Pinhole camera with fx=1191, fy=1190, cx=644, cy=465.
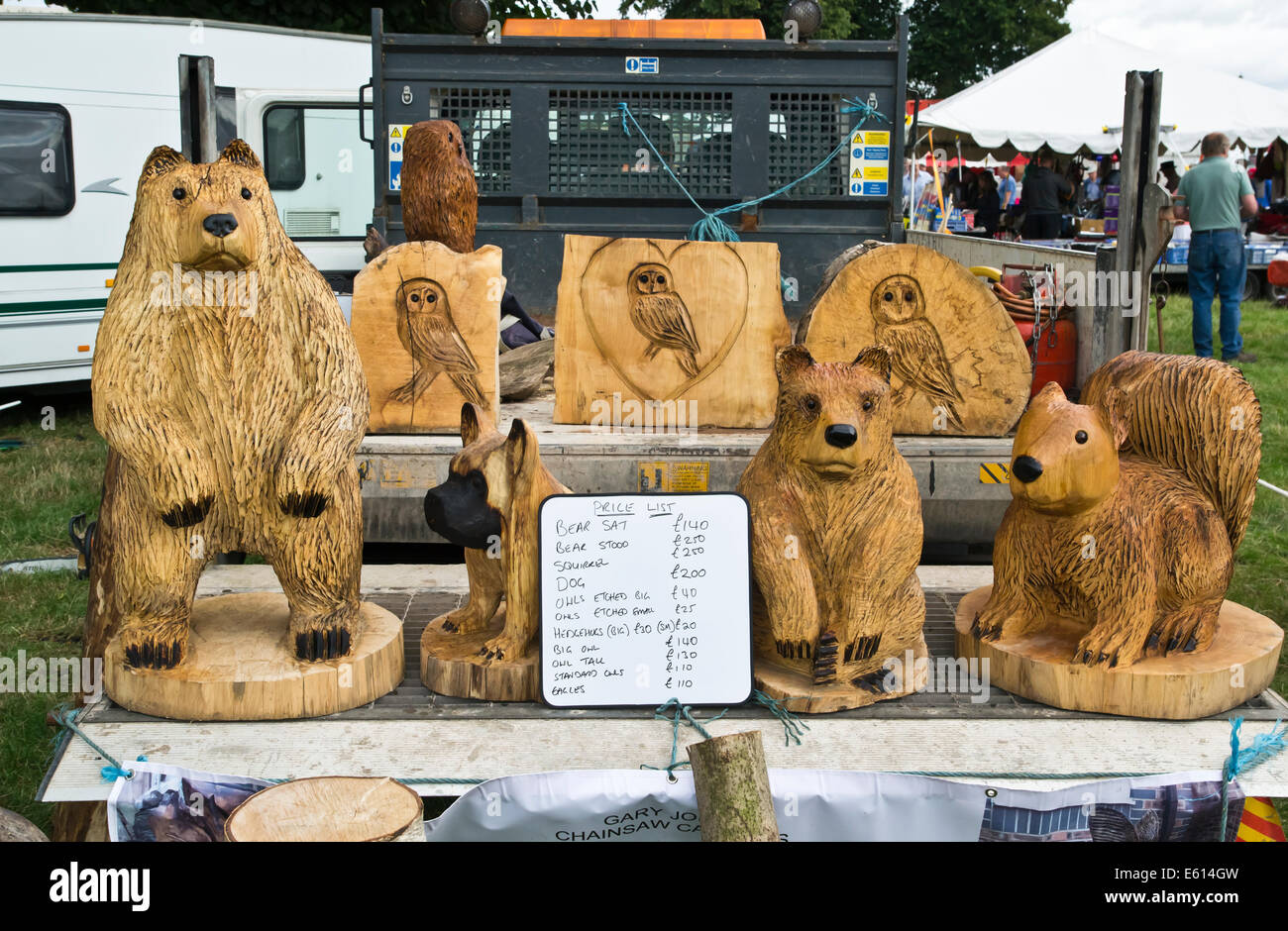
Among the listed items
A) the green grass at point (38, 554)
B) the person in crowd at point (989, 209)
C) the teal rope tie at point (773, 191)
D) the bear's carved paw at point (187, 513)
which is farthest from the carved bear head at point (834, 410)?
the person in crowd at point (989, 209)

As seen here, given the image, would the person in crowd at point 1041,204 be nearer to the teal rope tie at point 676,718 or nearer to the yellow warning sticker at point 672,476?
the yellow warning sticker at point 672,476

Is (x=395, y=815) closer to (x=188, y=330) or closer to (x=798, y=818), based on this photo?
(x=798, y=818)

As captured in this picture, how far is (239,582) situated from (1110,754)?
8.36 ft

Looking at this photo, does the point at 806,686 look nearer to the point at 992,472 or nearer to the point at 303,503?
the point at 303,503

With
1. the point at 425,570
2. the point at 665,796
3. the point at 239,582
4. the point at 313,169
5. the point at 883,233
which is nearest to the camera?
the point at 665,796

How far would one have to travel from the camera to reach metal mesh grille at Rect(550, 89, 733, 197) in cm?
525

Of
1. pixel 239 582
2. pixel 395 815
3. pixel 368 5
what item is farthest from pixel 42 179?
pixel 395 815

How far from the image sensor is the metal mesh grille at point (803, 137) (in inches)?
208

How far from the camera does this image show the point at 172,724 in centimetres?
270

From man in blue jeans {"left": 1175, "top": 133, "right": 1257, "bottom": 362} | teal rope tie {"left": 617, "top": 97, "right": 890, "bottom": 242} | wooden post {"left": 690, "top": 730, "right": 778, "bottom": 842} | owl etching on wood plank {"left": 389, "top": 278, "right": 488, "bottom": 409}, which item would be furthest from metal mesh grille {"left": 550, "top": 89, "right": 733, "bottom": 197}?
man in blue jeans {"left": 1175, "top": 133, "right": 1257, "bottom": 362}

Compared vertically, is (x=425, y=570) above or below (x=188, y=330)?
below

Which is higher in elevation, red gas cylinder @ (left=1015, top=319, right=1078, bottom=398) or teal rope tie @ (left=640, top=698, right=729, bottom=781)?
red gas cylinder @ (left=1015, top=319, right=1078, bottom=398)

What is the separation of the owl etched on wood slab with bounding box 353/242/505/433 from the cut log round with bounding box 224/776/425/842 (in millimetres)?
1777

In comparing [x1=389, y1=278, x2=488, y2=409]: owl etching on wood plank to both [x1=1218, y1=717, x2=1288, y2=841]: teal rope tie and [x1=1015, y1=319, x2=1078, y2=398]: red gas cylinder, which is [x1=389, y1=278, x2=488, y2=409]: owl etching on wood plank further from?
[x1=1218, y1=717, x2=1288, y2=841]: teal rope tie
